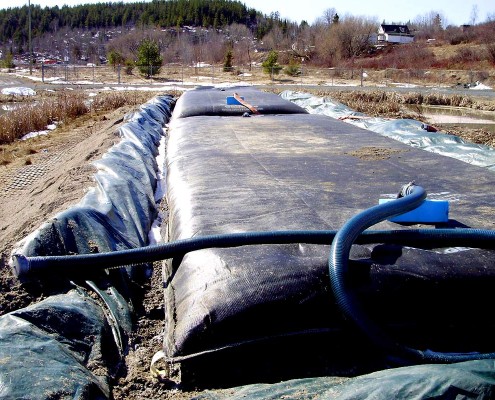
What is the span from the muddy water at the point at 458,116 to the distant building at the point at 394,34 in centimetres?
4109

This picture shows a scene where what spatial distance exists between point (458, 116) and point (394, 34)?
148 ft

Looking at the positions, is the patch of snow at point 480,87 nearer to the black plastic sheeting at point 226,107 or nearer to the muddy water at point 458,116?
the muddy water at point 458,116

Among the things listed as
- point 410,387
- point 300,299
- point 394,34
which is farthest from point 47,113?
point 394,34

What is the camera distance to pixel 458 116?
14289mm

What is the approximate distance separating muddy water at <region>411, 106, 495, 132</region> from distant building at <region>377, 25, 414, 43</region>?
41.1 metres

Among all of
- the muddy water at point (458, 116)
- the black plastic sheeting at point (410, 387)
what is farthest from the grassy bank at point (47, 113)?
the black plastic sheeting at point (410, 387)

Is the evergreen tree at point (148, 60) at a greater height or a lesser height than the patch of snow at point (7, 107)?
greater

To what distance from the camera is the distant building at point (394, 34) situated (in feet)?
181

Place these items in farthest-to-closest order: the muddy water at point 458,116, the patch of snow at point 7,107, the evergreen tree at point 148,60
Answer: the evergreen tree at point 148,60 < the patch of snow at point 7,107 < the muddy water at point 458,116

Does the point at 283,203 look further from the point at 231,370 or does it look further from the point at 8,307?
the point at 8,307

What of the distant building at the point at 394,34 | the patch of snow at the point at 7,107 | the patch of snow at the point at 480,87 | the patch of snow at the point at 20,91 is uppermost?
the distant building at the point at 394,34

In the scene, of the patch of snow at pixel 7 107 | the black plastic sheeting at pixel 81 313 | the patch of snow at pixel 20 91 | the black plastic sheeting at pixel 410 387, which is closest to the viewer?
the black plastic sheeting at pixel 410 387

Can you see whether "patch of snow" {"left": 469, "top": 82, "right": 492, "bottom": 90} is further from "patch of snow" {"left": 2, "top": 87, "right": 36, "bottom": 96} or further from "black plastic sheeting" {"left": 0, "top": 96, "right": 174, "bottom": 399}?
"black plastic sheeting" {"left": 0, "top": 96, "right": 174, "bottom": 399}

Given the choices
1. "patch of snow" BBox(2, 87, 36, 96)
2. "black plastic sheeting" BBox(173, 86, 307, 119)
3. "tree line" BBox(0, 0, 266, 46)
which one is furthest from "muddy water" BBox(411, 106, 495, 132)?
"tree line" BBox(0, 0, 266, 46)
